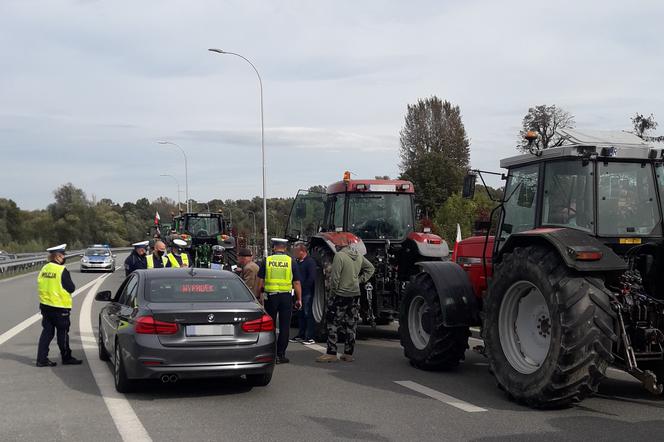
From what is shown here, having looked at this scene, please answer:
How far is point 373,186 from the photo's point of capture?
473 inches

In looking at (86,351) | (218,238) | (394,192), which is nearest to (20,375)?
(86,351)

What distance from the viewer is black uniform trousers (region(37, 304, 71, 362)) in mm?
9117

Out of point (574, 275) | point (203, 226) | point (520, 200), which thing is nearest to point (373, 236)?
point (520, 200)

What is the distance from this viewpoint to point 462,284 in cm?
837

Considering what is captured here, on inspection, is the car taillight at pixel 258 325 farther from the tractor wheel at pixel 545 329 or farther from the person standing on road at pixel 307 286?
the person standing on road at pixel 307 286

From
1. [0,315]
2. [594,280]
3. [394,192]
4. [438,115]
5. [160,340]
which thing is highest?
[438,115]

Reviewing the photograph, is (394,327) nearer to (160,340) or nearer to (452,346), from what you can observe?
(452,346)

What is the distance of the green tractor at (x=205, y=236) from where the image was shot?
2402cm

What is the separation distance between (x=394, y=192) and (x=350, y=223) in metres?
0.97

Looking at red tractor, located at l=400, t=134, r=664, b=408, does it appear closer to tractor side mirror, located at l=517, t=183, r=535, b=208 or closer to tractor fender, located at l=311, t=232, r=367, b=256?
tractor side mirror, located at l=517, t=183, r=535, b=208

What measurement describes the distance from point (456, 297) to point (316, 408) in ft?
7.87

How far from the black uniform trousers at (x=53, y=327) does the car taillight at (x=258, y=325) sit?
128 inches

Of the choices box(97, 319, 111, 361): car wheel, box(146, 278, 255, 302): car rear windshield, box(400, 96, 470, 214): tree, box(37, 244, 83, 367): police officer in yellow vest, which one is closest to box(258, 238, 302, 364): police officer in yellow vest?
box(146, 278, 255, 302): car rear windshield

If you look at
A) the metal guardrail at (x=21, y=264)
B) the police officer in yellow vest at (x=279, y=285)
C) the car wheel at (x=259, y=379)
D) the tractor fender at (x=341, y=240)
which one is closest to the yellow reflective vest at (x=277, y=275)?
the police officer in yellow vest at (x=279, y=285)
